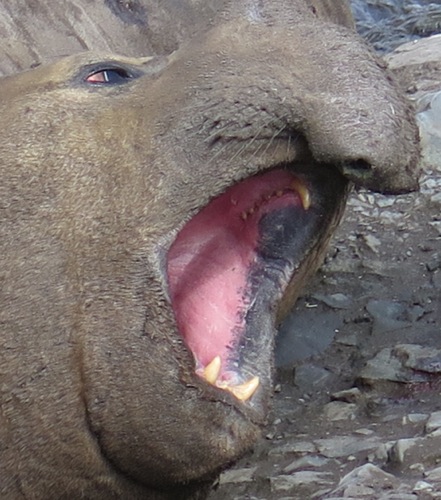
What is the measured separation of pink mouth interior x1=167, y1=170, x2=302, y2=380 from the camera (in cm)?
374

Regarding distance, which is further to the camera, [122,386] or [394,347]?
[394,347]

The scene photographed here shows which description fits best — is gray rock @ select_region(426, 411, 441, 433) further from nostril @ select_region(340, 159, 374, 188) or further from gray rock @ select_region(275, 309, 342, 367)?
nostril @ select_region(340, 159, 374, 188)

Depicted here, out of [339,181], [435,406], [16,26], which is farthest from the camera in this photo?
[16,26]

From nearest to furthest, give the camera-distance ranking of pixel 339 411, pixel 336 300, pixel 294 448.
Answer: pixel 294 448, pixel 339 411, pixel 336 300

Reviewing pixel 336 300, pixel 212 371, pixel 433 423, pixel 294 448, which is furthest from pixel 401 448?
pixel 336 300

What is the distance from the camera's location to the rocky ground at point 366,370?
170 inches

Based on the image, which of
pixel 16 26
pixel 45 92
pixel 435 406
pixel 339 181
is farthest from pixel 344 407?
pixel 16 26

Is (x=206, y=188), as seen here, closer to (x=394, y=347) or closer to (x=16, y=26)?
(x=394, y=347)

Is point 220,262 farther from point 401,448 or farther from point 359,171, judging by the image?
point 401,448

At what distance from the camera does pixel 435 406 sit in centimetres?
470

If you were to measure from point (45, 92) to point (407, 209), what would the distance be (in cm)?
247

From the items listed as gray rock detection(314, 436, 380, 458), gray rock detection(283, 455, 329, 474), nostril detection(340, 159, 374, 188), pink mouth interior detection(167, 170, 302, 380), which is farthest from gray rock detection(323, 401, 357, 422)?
nostril detection(340, 159, 374, 188)

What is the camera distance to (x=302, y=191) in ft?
12.7

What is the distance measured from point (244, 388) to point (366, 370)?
1.50 meters
